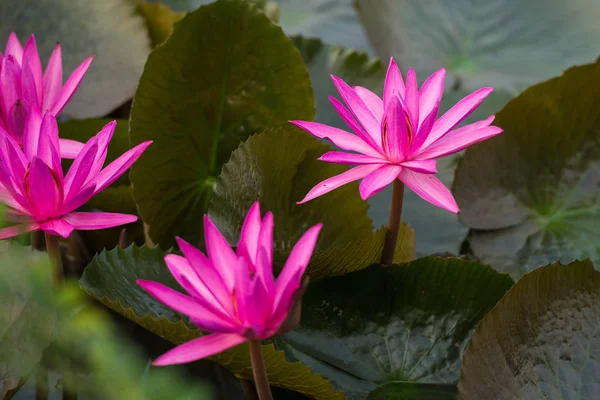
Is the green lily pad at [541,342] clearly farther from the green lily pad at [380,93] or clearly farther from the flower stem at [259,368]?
the green lily pad at [380,93]

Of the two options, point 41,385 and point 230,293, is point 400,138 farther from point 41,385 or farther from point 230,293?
point 41,385

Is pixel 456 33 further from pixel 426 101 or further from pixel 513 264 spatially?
pixel 426 101

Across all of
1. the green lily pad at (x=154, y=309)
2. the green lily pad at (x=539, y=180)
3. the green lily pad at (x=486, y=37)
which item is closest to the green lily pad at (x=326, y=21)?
the green lily pad at (x=486, y=37)

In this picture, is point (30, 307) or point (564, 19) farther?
point (564, 19)

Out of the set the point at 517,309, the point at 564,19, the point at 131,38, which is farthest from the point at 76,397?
the point at 564,19

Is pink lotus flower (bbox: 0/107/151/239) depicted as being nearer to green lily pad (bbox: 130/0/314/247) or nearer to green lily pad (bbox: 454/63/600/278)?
green lily pad (bbox: 130/0/314/247)

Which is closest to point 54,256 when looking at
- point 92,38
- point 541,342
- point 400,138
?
point 400,138

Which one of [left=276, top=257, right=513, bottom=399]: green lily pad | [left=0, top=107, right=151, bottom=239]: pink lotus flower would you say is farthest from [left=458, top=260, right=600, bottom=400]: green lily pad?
[left=0, top=107, right=151, bottom=239]: pink lotus flower
